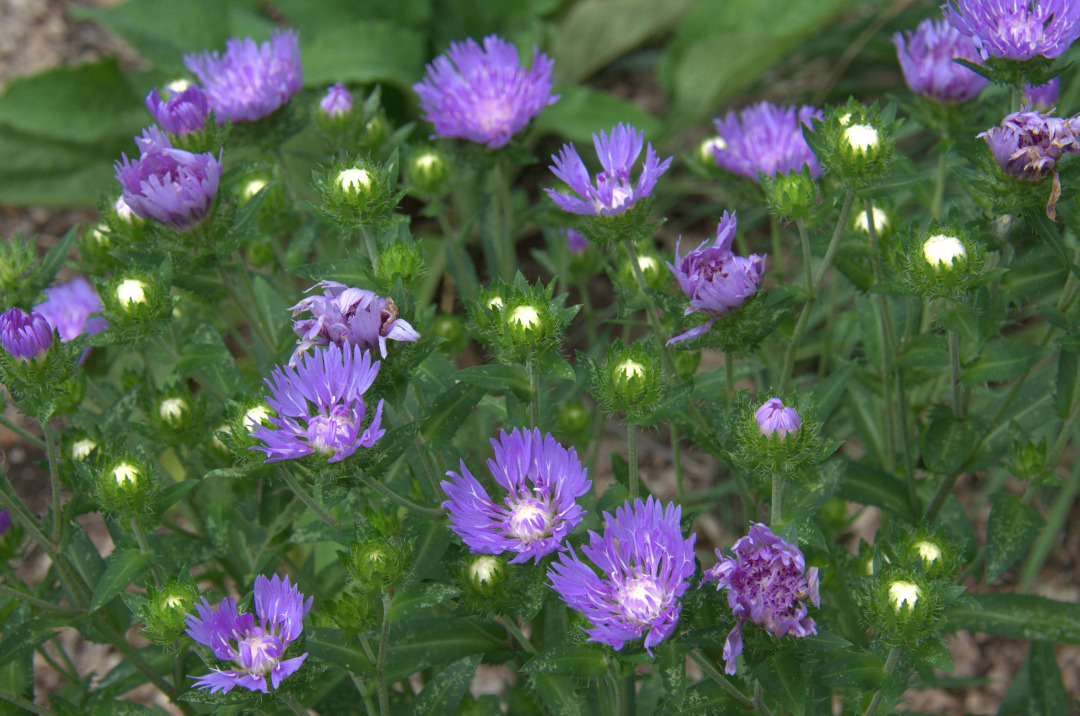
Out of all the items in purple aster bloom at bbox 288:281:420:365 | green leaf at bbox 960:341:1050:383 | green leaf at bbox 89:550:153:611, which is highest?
green leaf at bbox 960:341:1050:383

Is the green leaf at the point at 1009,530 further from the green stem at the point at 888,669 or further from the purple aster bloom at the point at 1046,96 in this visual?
the purple aster bloom at the point at 1046,96

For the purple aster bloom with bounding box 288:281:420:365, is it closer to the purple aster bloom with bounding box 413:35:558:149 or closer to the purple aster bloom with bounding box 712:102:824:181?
the purple aster bloom with bounding box 413:35:558:149

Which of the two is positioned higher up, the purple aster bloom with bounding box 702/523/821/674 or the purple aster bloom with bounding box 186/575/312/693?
the purple aster bloom with bounding box 702/523/821/674

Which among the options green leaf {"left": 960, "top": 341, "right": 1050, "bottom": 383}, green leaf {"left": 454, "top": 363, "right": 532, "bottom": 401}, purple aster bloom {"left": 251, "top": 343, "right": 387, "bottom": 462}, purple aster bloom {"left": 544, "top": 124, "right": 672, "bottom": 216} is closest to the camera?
purple aster bloom {"left": 251, "top": 343, "right": 387, "bottom": 462}

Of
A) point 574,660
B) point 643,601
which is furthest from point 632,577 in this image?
point 574,660

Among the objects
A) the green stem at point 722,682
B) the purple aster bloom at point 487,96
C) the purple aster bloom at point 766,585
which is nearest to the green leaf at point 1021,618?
the green stem at point 722,682

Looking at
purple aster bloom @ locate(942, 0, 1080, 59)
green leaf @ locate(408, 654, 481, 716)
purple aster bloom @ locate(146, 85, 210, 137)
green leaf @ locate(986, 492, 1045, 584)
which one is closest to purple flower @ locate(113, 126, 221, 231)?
purple aster bloom @ locate(146, 85, 210, 137)

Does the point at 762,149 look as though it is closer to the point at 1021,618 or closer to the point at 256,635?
the point at 1021,618

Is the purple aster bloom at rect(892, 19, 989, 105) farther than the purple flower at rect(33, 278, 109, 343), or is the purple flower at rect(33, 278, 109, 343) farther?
the purple flower at rect(33, 278, 109, 343)
